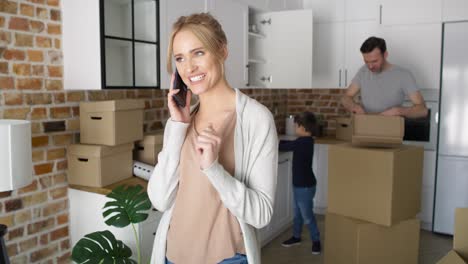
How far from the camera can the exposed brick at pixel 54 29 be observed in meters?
2.23

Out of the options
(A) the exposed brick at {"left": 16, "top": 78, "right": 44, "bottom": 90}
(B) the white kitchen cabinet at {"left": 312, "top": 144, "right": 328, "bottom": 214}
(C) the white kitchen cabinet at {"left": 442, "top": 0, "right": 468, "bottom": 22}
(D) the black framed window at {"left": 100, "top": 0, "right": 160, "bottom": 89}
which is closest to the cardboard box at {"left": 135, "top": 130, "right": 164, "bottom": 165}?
(D) the black framed window at {"left": 100, "top": 0, "right": 160, "bottom": 89}

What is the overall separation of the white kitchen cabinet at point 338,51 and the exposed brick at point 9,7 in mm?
3310

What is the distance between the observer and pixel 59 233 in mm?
2371

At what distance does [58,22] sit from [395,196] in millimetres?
2121

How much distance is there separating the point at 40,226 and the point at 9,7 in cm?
113

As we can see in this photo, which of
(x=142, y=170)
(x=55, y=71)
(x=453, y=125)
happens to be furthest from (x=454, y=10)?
(x=55, y=71)

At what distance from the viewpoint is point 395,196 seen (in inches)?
96.0

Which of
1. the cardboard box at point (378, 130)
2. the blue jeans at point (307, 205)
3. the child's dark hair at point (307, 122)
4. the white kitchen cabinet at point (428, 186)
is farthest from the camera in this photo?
the white kitchen cabinet at point (428, 186)

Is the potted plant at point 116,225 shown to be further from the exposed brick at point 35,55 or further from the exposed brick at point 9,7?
the exposed brick at point 9,7

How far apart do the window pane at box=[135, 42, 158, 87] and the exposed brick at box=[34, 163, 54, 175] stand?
642mm

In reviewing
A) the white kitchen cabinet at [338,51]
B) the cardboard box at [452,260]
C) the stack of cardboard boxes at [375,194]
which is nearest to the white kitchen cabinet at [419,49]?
Answer: the white kitchen cabinet at [338,51]

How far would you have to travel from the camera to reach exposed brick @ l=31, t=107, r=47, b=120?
2.16m

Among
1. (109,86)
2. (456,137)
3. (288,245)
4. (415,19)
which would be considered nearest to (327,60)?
(415,19)

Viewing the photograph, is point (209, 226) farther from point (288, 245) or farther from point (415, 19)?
point (415, 19)
